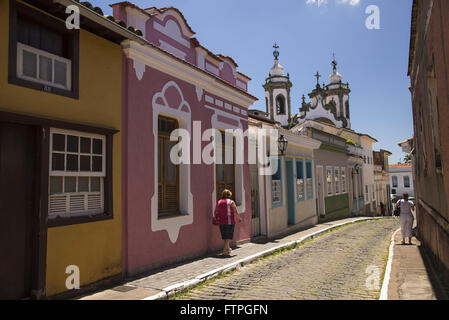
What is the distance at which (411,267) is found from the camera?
22.2 ft

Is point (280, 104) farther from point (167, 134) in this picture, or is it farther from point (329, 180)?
point (167, 134)

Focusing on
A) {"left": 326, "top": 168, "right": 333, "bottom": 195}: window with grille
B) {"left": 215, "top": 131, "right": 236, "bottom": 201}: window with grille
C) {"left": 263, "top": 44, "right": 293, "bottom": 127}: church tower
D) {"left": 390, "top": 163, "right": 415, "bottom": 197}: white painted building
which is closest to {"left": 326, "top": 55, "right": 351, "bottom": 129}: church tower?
{"left": 263, "top": 44, "right": 293, "bottom": 127}: church tower

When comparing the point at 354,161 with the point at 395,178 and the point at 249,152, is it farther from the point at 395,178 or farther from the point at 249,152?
the point at 395,178

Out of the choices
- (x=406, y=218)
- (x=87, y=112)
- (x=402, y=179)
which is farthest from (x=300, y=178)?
(x=402, y=179)

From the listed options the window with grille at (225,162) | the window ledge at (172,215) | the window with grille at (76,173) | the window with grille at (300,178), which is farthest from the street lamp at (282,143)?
the window with grille at (76,173)

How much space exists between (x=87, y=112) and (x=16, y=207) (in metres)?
1.69

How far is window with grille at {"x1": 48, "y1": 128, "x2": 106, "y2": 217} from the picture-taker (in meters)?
4.76

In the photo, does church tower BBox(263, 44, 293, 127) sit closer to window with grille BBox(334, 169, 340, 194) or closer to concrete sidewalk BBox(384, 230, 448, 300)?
window with grille BBox(334, 169, 340, 194)

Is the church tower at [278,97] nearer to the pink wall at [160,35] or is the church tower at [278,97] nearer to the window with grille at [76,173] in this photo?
the pink wall at [160,35]

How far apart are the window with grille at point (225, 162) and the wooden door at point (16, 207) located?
5.18 m

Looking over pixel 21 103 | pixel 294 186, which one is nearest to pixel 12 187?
pixel 21 103

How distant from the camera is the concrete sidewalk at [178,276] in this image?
4902 mm

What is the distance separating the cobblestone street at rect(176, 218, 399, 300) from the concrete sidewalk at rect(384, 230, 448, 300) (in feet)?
0.84

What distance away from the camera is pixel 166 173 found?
7.27m
